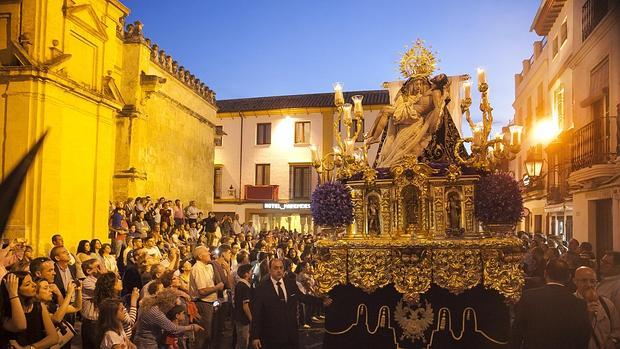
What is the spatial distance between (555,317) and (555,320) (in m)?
0.03

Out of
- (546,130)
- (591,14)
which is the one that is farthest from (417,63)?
(546,130)

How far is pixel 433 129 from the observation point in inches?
344

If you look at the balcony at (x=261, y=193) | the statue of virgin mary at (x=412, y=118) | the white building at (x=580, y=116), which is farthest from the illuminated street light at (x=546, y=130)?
the balcony at (x=261, y=193)

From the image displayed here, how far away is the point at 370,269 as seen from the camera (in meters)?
7.82

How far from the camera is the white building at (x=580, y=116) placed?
526 inches

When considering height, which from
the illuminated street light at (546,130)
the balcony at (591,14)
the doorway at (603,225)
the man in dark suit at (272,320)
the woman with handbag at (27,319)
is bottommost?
the man in dark suit at (272,320)

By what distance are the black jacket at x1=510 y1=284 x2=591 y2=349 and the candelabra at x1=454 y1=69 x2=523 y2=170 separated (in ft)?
8.66

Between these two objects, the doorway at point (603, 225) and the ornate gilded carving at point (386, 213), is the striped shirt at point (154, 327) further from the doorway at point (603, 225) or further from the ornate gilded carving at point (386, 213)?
the doorway at point (603, 225)

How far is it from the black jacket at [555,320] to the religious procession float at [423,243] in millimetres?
1997

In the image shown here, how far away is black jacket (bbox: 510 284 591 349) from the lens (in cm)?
522

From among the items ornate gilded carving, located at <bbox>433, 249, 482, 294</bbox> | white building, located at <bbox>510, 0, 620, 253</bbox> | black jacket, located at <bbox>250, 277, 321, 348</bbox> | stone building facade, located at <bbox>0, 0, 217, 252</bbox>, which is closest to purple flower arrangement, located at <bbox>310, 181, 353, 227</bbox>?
black jacket, located at <bbox>250, 277, 321, 348</bbox>

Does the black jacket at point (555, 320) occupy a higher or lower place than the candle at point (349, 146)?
lower

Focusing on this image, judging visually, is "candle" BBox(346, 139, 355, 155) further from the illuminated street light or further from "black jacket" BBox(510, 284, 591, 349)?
the illuminated street light

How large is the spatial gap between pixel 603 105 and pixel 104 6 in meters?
14.4
